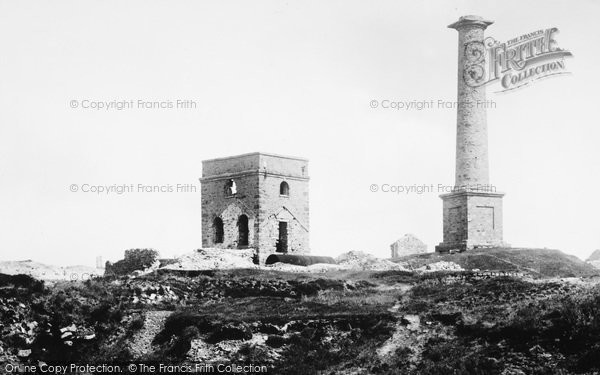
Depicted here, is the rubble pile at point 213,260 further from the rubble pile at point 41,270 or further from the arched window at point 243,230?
the rubble pile at point 41,270

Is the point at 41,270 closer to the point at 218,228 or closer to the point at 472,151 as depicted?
the point at 218,228

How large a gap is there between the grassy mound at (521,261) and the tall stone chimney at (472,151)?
1.66m

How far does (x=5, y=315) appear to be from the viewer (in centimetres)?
2478

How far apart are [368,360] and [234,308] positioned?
6869mm

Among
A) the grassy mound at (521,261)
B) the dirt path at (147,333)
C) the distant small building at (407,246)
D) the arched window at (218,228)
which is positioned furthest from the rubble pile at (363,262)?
the dirt path at (147,333)

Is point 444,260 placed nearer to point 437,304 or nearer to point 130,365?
point 437,304

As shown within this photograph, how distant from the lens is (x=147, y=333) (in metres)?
25.4

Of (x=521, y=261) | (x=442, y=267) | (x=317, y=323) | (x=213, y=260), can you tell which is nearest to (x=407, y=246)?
(x=521, y=261)

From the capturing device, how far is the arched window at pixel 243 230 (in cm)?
4006

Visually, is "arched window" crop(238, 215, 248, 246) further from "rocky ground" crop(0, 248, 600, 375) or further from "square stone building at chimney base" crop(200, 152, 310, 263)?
"rocky ground" crop(0, 248, 600, 375)

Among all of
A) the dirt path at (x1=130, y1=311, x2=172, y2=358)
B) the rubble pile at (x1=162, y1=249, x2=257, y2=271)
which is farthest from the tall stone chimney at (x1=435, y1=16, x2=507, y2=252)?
the dirt path at (x1=130, y1=311, x2=172, y2=358)

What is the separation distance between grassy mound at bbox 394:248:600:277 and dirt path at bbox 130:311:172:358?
15030 millimetres

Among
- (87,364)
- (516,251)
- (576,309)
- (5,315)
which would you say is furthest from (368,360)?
(516,251)

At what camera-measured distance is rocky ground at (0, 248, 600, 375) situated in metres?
20.6
